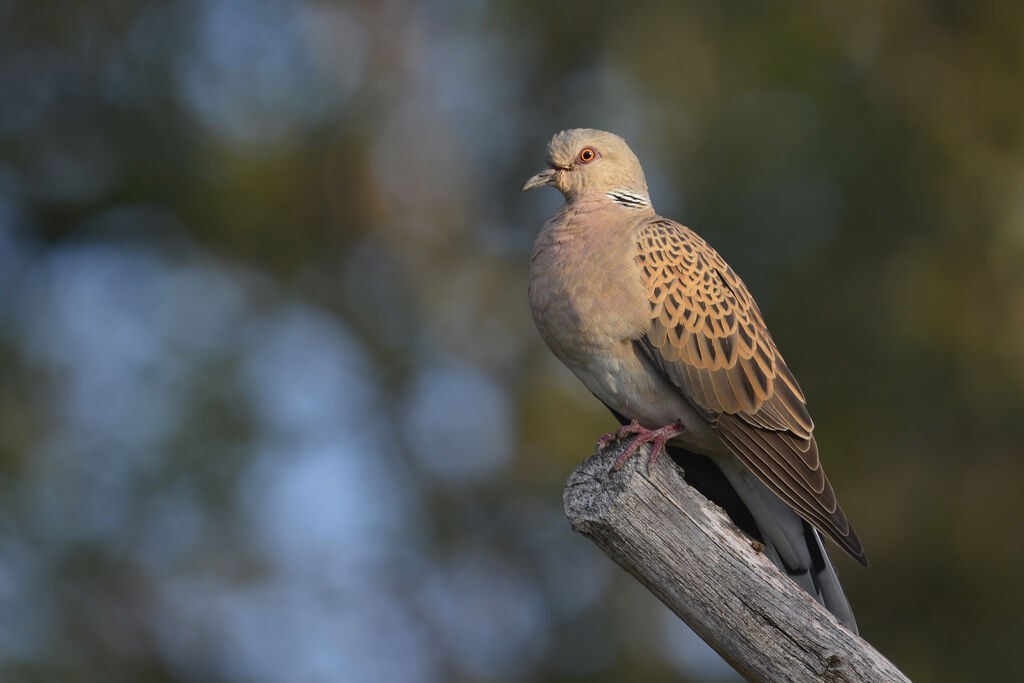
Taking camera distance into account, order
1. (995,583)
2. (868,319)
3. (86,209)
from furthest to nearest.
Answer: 1. (86,209)
2. (868,319)
3. (995,583)

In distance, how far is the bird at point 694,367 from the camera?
3.81m

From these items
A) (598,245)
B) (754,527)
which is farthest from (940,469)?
(598,245)

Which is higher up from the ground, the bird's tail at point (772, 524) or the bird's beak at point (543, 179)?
the bird's beak at point (543, 179)

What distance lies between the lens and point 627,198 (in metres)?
4.49

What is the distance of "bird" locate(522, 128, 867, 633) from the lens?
3.81 m

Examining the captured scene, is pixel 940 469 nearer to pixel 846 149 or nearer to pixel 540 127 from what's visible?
pixel 846 149

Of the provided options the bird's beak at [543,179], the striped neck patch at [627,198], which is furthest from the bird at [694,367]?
the bird's beak at [543,179]

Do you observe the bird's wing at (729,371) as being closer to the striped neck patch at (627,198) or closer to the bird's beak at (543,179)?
the striped neck patch at (627,198)

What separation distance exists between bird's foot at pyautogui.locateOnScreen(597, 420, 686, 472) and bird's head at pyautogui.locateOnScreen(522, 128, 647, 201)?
3.67 feet

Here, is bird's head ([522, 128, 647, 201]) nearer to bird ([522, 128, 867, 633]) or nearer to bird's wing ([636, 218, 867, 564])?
bird ([522, 128, 867, 633])

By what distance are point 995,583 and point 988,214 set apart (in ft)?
8.27

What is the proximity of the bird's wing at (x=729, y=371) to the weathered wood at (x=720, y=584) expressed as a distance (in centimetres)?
89

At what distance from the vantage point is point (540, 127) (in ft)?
33.2

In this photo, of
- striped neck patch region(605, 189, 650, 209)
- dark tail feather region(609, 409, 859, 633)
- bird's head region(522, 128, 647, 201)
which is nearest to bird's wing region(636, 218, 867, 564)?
dark tail feather region(609, 409, 859, 633)
